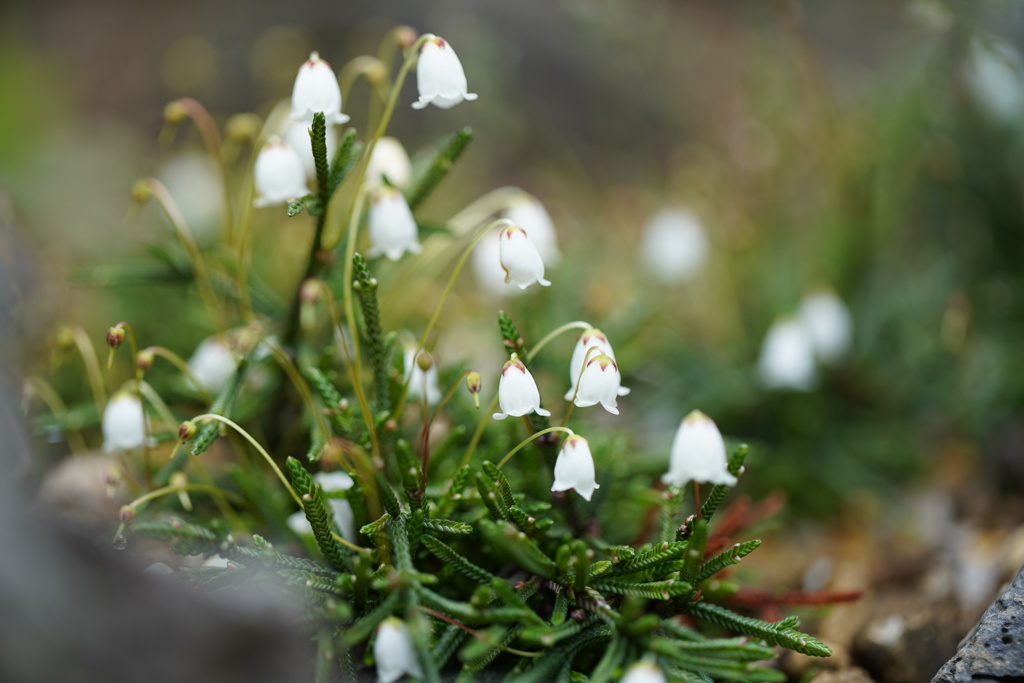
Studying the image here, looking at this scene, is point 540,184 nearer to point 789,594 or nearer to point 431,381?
point 431,381

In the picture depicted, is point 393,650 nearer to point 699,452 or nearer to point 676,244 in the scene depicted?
point 699,452

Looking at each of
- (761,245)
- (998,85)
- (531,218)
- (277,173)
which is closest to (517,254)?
(531,218)

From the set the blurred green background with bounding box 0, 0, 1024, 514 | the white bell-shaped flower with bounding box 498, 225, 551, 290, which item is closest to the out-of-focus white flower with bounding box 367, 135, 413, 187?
the blurred green background with bounding box 0, 0, 1024, 514

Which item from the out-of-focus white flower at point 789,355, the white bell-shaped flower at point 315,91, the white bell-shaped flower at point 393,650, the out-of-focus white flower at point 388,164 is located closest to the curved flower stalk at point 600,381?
the white bell-shaped flower at point 393,650

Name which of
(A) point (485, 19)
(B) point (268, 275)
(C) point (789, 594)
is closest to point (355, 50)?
(A) point (485, 19)

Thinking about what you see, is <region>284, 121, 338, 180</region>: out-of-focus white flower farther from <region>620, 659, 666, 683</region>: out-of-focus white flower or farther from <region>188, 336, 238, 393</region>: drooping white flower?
<region>620, 659, 666, 683</region>: out-of-focus white flower

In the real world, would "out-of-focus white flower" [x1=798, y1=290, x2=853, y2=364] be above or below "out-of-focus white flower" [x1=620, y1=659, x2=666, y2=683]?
below

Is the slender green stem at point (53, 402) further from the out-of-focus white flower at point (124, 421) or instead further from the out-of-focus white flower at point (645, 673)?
the out-of-focus white flower at point (645, 673)
